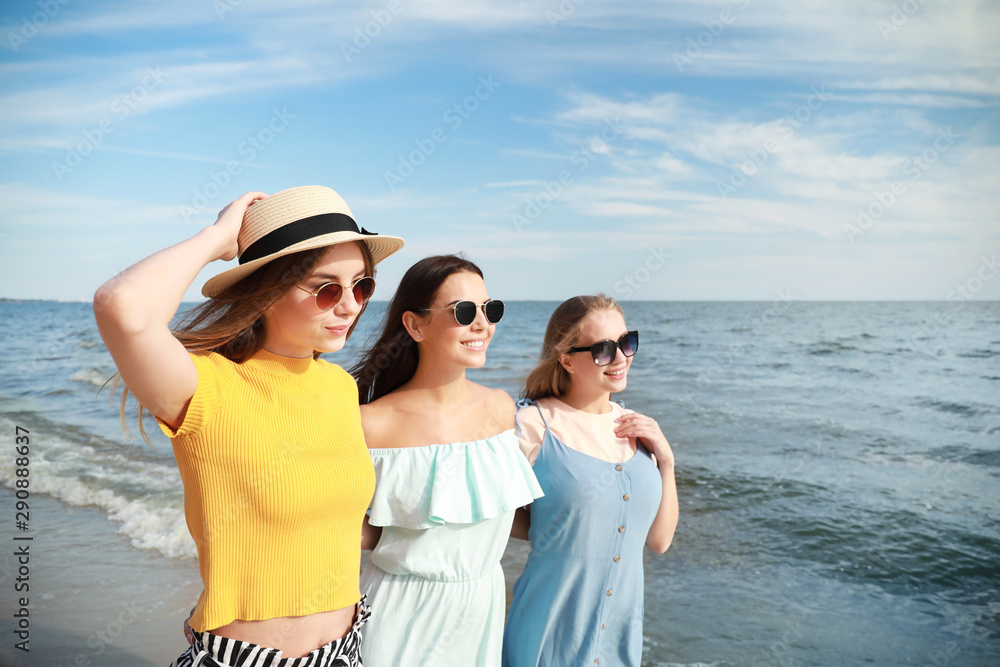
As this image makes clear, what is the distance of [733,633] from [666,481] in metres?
3.78

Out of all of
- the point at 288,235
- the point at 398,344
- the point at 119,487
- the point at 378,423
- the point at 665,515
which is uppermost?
the point at 288,235

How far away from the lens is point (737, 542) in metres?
8.76

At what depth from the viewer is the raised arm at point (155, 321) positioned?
1.73m

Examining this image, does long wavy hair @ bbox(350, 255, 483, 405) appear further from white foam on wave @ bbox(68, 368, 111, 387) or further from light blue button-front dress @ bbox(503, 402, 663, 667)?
white foam on wave @ bbox(68, 368, 111, 387)

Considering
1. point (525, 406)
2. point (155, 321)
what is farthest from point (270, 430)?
point (525, 406)

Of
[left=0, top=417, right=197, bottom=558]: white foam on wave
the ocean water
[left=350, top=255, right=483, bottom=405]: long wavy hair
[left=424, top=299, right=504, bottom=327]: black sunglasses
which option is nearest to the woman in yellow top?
[left=424, top=299, right=504, bottom=327]: black sunglasses

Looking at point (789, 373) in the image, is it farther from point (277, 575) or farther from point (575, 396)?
point (277, 575)

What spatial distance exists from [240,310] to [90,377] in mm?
22469

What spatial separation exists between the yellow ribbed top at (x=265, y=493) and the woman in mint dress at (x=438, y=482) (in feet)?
1.55

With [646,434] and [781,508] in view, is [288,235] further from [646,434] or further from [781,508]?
[781,508]

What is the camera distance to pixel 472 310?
312cm

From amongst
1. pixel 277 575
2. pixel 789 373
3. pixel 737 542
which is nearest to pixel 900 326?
pixel 789 373

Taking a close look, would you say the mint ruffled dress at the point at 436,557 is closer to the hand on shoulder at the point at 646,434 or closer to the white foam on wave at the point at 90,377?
the hand on shoulder at the point at 646,434

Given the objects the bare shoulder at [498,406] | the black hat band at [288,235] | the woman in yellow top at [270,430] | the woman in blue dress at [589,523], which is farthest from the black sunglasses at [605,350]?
the black hat band at [288,235]
